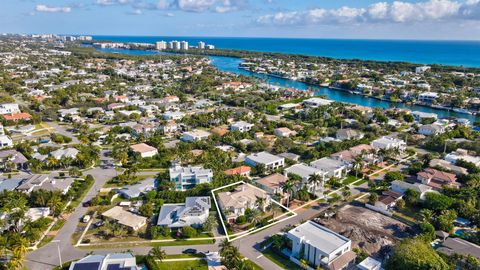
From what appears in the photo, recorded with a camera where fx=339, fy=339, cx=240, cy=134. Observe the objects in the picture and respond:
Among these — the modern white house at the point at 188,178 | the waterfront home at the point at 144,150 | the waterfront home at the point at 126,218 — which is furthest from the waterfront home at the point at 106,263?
the waterfront home at the point at 144,150

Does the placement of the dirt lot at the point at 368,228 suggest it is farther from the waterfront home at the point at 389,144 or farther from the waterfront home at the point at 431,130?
the waterfront home at the point at 431,130

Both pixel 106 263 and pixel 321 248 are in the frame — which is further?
pixel 321 248

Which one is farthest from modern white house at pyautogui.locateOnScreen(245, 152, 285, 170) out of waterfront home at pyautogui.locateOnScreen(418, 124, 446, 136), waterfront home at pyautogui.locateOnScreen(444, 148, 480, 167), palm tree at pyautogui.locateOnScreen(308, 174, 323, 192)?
waterfront home at pyautogui.locateOnScreen(418, 124, 446, 136)

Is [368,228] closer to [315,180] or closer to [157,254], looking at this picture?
[315,180]

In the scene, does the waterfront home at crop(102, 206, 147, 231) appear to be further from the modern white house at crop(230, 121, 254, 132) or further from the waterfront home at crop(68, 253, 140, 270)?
the modern white house at crop(230, 121, 254, 132)

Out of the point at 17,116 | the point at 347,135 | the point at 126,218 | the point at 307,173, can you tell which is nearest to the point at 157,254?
the point at 126,218

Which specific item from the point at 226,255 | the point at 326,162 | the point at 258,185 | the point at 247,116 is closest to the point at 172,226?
the point at 226,255
